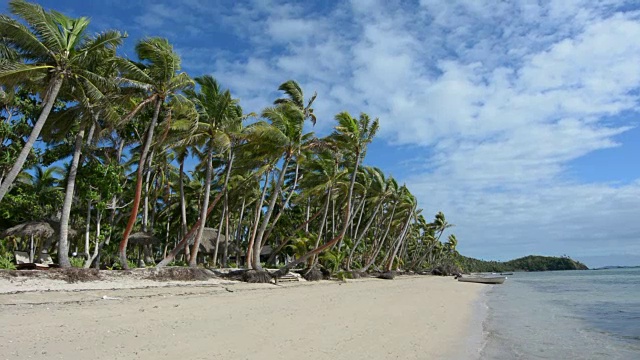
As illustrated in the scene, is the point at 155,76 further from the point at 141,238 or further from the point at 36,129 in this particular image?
the point at 141,238

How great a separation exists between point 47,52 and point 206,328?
38.3 feet

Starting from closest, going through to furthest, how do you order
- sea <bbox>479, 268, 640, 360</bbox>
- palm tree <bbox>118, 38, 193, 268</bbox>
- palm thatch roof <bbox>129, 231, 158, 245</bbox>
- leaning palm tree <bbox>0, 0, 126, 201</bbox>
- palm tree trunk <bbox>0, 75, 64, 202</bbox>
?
sea <bbox>479, 268, 640, 360</bbox>
palm tree trunk <bbox>0, 75, 64, 202</bbox>
leaning palm tree <bbox>0, 0, 126, 201</bbox>
palm tree <bbox>118, 38, 193, 268</bbox>
palm thatch roof <bbox>129, 231, 158, 245</bbox>

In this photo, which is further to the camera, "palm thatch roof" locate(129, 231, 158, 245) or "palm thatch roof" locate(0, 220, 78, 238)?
"palm thatch roof" locate(129, 231, 158, 245)

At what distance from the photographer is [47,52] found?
14.0 m

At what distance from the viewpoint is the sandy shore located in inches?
234

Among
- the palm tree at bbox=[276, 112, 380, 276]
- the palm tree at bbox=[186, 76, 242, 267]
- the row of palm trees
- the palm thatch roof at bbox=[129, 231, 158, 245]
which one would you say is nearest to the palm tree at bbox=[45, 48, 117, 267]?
the row of palm trees

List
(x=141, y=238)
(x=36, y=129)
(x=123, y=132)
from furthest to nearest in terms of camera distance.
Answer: (x=141, y=238)
(x=123, y=132)
(x=36, y=129)

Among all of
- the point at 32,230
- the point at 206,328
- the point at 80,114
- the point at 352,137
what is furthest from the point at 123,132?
the point at 206,328

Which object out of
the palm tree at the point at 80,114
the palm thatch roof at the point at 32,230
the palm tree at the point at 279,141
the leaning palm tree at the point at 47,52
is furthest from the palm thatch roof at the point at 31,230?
the palm tree at the point at 279,141

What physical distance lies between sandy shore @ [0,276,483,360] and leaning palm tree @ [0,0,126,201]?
569 cm

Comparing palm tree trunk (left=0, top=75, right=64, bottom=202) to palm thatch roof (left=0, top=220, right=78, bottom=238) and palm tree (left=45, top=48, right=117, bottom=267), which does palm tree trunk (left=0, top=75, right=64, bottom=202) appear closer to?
palm tree (left=45, top=48, right=117, bottom=267)

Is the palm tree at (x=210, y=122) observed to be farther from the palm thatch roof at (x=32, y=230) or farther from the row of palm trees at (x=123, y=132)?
the palm thatch roof at (x=32, y=230)

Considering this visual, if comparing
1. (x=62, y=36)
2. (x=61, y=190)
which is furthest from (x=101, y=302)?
(x=61, y=190)

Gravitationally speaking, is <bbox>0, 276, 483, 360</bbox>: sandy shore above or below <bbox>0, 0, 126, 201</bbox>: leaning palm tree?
below
